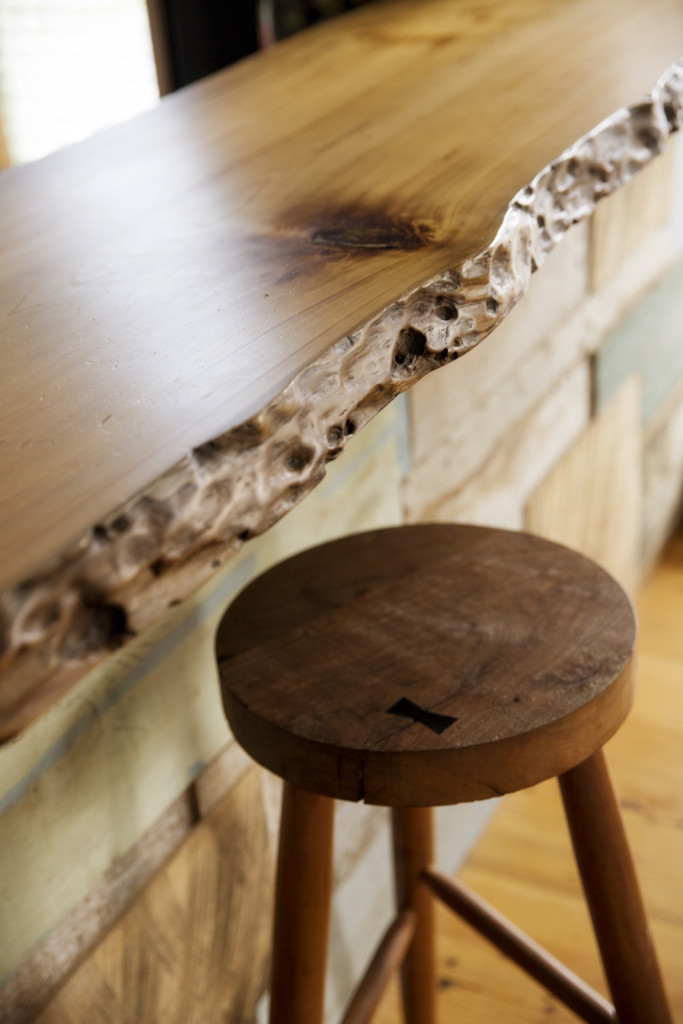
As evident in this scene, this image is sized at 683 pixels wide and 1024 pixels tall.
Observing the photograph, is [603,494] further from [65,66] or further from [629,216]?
[65,66]

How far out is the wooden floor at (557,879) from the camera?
5.39 feet

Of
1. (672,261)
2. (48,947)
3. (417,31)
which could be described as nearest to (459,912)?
(48,947)

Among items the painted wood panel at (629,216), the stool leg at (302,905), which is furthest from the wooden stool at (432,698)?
the painted wood panel at (629,216)

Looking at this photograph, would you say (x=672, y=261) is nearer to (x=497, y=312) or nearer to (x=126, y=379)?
(x=497, y=312)

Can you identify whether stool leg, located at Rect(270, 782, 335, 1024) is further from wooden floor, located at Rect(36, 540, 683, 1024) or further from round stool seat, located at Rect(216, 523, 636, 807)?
wooden floor, located at Rect(36, 540, 683, 1024)

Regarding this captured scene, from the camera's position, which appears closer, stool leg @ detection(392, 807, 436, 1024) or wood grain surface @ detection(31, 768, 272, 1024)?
wood grain surface @ detection(31, 768, 272, 1024)

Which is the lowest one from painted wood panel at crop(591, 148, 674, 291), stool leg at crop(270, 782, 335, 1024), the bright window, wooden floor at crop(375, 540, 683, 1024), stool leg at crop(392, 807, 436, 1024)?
wooden floor at crop(375, 540, 683, 1024)

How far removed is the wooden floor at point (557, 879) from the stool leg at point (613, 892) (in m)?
0.69

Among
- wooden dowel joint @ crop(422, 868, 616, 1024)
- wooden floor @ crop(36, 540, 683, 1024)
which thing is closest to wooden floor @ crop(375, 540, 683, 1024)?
wooden floor @ crop(36, 540, 683, 1024)

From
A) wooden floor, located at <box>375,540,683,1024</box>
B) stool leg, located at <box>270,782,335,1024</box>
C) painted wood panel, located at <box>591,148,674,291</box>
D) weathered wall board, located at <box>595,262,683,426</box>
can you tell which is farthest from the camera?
weathered wall board, located at <box>595,262,683,426</box>

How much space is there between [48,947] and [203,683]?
330 mm

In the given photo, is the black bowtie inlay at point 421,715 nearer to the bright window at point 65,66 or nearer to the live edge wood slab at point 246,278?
the live edge wood slab at point 246,278

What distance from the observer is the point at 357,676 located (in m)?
0.85

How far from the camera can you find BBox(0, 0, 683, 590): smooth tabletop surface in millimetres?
526
